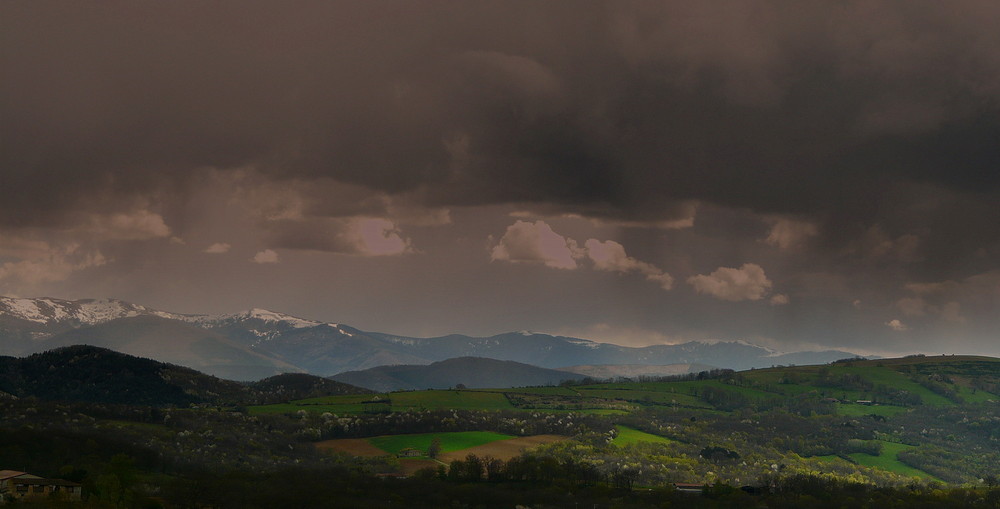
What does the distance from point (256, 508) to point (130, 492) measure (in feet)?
91.8

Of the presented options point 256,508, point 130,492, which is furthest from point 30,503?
point 256,508

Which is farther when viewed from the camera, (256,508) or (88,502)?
(256,508)

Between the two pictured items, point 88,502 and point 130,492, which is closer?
point 88,502

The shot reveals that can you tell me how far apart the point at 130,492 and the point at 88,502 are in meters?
14.1

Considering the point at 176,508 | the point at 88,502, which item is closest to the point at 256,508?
the point at 176,508

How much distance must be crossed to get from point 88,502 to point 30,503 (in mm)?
12066

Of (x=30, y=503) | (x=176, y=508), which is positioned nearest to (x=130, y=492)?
(x=176, y=508)

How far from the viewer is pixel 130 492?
198 m

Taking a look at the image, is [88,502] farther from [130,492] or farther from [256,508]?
[256,508]

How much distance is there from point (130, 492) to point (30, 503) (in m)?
25.5

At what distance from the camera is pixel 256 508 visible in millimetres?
199750

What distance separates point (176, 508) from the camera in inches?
7751

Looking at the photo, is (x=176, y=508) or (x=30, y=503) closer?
(x=30, y=503)

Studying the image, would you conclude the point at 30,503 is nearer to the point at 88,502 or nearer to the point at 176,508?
the point at 88,502
